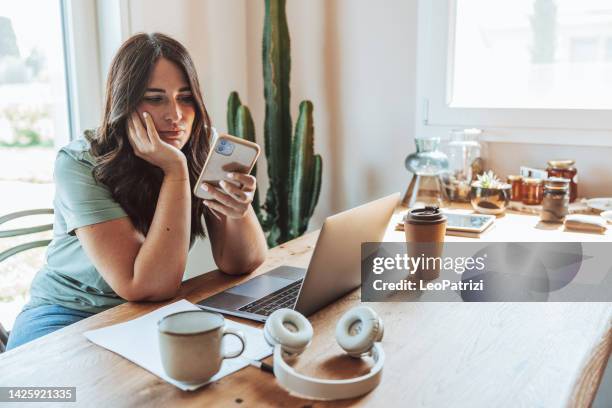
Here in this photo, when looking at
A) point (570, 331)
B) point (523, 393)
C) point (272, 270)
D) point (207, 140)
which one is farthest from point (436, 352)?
point (207, 140)

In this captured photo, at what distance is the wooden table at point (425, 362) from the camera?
0.77 metres

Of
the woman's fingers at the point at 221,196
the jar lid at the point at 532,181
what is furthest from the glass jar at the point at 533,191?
the woman's fingers at the point at 221,196

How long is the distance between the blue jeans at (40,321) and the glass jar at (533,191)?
1.33 m

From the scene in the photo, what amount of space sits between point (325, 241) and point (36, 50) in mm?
1413

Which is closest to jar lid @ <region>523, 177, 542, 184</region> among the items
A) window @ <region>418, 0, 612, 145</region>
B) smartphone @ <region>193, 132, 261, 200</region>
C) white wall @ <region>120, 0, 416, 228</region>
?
window @ <region>418, 0, 612, 145</region>

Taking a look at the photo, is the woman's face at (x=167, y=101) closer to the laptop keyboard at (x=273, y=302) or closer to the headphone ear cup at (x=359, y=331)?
the laptop keyboard at (x=273, y=302)

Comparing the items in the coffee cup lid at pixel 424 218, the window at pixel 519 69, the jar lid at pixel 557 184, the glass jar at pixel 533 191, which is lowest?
the glass jar at pixel 533 191

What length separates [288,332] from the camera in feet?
2.83

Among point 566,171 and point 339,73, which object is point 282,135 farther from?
point 566,171

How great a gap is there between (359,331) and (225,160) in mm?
476

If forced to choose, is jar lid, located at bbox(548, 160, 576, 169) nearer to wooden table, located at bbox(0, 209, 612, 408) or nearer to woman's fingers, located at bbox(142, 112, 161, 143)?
wooden table, located at bbox(0, 209, 612, 408)

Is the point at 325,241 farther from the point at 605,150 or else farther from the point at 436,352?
the point at 605,150

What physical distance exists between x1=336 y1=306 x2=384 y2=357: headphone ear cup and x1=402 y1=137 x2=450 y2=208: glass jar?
1.13m

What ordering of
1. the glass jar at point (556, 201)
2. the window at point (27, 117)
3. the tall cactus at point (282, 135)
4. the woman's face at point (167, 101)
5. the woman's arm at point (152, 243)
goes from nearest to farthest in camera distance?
1. the woman's arm at point (152, 243)
2. the woman's face at point (167, 101)
3. the glass jar at point (556, 201)
4. the window at point (27, 117)
5. the tall cactus at point (282, 135)
